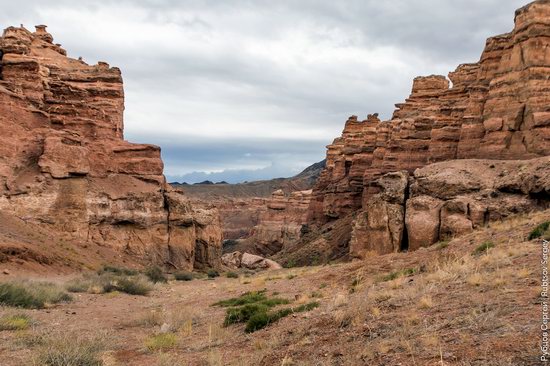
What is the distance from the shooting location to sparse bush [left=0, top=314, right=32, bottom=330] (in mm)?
11086

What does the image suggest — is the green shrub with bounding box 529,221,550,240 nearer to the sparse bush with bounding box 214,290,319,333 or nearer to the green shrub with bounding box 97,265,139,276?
the sparse bush with bounding box 214,290,319,333

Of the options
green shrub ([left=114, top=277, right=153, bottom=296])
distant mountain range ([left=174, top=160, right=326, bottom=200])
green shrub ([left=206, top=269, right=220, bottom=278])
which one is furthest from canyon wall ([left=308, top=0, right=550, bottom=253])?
distant mountain range ([left=174, top=160, right=326, bottom=200])

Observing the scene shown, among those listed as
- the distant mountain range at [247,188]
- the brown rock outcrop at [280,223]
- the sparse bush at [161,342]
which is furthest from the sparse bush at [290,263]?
the distant mountain range at [247,188]

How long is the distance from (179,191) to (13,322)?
109 feet

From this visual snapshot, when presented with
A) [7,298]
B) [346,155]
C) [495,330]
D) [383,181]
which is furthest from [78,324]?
[346,155]

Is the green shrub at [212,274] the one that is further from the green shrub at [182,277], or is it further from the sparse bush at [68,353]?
the sparse bush at [68,353]

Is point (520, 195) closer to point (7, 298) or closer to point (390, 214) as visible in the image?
point (390, 214)

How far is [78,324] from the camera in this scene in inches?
510

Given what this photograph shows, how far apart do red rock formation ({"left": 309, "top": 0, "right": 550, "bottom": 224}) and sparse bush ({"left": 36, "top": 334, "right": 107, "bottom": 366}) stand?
32465 mm

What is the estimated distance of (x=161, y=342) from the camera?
10.1 m

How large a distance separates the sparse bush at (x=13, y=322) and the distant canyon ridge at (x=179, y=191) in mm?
14061

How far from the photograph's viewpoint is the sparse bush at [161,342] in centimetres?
977

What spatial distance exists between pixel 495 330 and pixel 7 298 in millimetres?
14317

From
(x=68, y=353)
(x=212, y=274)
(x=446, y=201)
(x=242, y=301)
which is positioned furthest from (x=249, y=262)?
(x=68, y=353)
